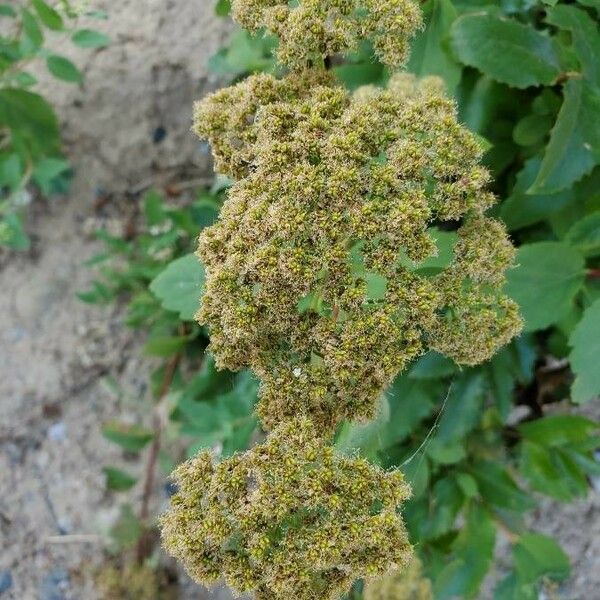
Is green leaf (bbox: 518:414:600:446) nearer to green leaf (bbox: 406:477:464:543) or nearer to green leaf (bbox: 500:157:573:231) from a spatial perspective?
green leaf (bbox: 406:477:464:543)

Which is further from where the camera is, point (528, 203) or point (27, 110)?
point (27, 110)

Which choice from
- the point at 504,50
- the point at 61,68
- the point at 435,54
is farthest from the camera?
the point at 61,68

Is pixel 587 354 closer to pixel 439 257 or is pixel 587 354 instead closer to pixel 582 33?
pixel 439 257

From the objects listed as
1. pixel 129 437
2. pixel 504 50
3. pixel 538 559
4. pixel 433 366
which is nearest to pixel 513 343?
pixel 433 366

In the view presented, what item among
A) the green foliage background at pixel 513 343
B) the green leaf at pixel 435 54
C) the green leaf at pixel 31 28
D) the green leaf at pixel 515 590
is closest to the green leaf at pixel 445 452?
the green foliage background at pixel 513 343

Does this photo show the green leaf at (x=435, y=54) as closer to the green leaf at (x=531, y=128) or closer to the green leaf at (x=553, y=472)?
the green leaf at (x=531, y=128)

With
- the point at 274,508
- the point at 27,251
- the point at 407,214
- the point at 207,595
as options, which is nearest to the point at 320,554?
the point at 274,508
